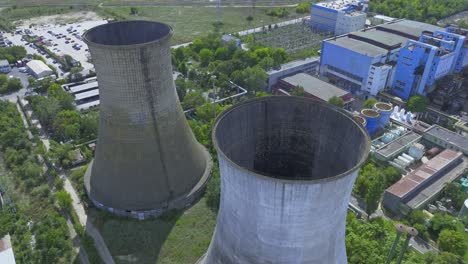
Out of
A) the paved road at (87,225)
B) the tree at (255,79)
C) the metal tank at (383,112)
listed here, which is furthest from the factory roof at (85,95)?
the metal tank at (383,112)

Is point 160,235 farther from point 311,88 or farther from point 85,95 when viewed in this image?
point 311,88

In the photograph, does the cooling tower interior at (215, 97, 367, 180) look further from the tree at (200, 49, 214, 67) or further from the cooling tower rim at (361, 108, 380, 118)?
the tree at (200, 49, 214, 67)

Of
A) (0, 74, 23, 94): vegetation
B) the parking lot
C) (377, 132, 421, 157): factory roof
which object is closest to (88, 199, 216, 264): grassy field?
(377, 132, 421, 157): factory roof

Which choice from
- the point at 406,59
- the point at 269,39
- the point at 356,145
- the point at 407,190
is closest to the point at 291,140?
the point at 356,145

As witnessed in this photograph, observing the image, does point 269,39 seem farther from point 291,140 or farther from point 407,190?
point 291,140

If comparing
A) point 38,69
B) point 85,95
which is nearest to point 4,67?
point 38,69

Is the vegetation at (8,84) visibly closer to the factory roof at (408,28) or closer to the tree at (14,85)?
the tree at (14,85)
